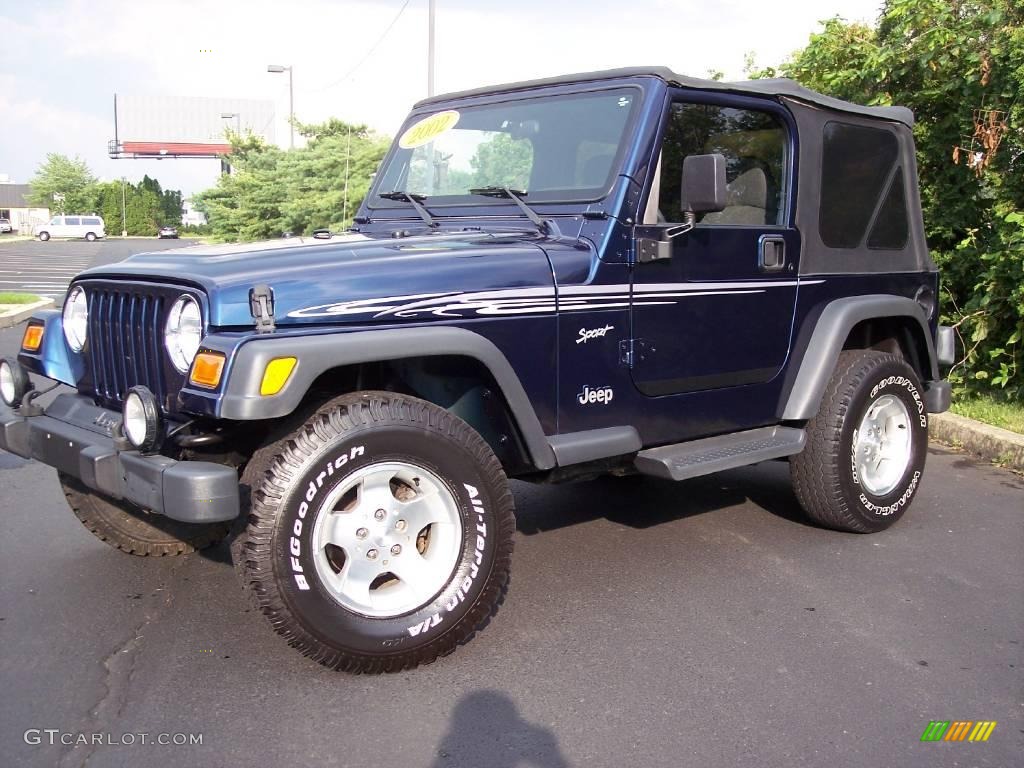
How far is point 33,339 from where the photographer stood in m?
4.22

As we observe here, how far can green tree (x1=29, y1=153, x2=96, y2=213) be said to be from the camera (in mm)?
74812

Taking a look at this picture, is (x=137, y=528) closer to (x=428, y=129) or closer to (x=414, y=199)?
(x=414, y=199)

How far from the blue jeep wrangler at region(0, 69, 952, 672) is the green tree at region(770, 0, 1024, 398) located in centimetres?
207

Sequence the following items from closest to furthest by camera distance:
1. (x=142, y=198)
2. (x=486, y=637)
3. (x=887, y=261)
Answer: (x=486, y=637) < (x=887, y=261) < (x=142, y=198)

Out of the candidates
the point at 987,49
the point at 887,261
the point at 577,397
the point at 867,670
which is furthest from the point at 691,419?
the point at 987,49

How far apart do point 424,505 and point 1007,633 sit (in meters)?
2.26

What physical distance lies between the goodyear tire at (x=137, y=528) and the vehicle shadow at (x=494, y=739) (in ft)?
5.52

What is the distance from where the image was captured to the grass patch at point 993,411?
22.4 ft

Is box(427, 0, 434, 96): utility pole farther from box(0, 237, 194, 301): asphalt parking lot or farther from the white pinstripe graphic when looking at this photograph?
the white pinstripe graphic

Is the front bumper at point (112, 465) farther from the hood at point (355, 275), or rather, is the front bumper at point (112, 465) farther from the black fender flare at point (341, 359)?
the hood at point (355, 275)

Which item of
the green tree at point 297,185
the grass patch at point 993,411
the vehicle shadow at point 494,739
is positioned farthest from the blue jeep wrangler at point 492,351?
the green tree at point 297,185

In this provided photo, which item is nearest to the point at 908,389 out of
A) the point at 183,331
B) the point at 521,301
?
the point at 521,301

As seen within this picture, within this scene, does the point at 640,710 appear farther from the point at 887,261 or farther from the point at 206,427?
the point at 887,261

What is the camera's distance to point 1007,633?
376 cm
